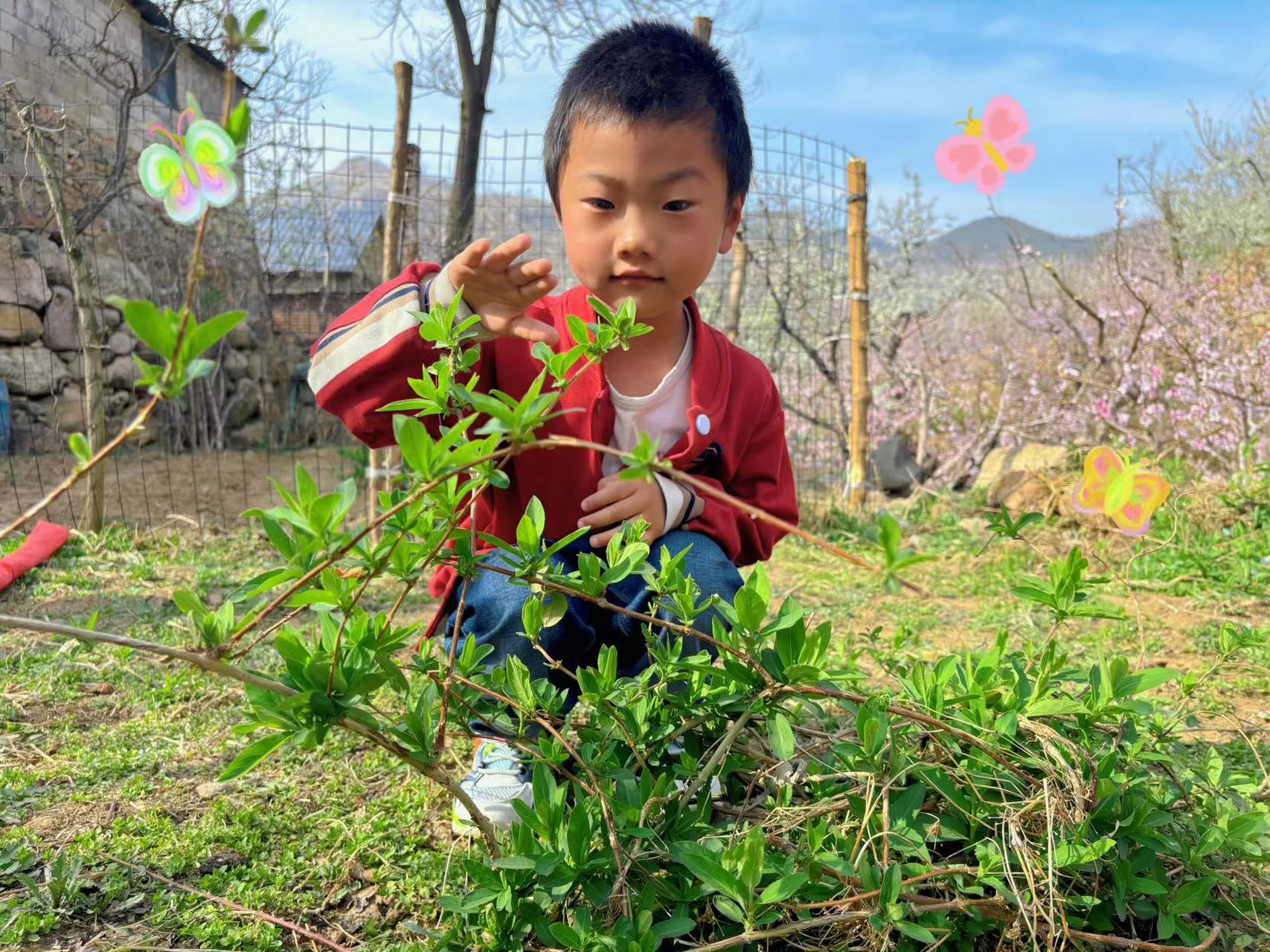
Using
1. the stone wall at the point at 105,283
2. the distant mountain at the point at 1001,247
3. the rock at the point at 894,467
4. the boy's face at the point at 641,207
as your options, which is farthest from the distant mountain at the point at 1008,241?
the stone wall at the point at 105,283

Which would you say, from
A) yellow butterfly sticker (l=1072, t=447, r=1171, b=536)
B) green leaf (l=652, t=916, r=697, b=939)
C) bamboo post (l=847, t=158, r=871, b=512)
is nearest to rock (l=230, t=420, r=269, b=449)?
Result: bamboo post (l=847, t=158, r=871, b=512)

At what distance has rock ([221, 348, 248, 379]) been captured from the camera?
823cm

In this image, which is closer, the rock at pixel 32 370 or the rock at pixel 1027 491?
the rock at pixel 1027 491

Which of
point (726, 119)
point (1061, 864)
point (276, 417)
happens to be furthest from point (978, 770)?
point (276, 417)

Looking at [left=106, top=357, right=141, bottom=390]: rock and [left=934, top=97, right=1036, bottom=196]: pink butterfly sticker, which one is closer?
[left=934, top=97, right=1036, bottom=196]: pink butterfly sticker

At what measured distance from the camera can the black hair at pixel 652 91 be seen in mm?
1643

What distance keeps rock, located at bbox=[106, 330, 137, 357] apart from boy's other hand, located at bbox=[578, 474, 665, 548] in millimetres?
7509

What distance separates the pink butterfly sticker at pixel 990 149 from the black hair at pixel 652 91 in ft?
6.16

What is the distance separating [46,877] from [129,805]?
0.90 feet

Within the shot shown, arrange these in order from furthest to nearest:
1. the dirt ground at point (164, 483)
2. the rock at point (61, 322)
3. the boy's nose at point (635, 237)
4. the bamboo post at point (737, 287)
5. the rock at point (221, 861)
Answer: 1. the rock at point (61, 322)
2. the bamboo post at point (737, 287)
3. the dirt ground at point (164, 483)
4. the boy's nose at point (635, 237)
5. the rock at point (221, 861)

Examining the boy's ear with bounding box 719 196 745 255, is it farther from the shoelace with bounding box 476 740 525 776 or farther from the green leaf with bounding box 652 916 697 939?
the green leaf with bounding box 652 916 697 939

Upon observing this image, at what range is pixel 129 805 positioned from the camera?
168cm

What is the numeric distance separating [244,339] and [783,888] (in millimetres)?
8631

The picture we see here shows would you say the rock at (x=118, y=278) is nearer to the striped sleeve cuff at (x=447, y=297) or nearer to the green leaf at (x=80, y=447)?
the striped sleeve cuff at (x=447, y=297)
